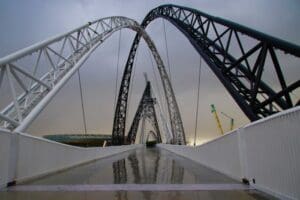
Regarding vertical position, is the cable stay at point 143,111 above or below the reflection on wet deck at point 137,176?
above

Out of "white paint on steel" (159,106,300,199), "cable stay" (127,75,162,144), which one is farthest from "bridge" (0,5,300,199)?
"cable stay" (127,75,162,144)

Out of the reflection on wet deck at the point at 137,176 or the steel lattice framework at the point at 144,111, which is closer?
the reflection on wet deck at the point at 137,176

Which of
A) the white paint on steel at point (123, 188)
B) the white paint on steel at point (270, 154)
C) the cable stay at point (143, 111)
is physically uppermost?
the cable stay at point (143, 111)

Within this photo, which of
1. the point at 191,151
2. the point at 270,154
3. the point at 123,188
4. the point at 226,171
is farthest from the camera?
the point at 191,151

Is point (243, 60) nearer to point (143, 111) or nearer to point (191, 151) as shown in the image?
point (191, 151)

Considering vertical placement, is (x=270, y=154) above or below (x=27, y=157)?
below

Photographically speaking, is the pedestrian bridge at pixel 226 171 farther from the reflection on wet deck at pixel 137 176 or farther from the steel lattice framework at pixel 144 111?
the steel lattice framework at pixel 144 111

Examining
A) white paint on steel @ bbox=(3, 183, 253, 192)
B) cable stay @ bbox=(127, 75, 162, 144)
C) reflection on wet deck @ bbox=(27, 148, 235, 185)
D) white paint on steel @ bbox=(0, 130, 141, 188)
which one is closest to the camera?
white paint on steel @ bbox=(3, 183, 253, 192)

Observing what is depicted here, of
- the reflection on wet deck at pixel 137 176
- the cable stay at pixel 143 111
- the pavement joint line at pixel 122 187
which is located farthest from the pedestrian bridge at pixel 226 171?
the cable stay at pixel 143 111

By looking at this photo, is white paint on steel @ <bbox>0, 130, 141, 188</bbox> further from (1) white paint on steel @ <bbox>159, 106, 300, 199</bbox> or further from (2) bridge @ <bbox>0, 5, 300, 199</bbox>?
(1) white paint on steel @ <bbox>159, 106, 300, 199</bbox>

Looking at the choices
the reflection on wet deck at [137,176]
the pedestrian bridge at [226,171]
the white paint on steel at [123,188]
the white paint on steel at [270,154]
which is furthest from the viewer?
the reflection on wet deck at [137,176]

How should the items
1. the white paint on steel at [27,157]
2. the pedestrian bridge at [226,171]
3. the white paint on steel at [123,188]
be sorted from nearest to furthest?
the pedestrian bridge at [226,171], the white paint on steel at [123,188], the white paint on steel at [27,157]

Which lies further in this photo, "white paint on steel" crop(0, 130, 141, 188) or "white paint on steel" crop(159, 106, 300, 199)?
"white paint on steel" crop(0, 130, 141, 188)

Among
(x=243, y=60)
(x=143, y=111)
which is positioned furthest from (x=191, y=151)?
(x=143, y=111)
